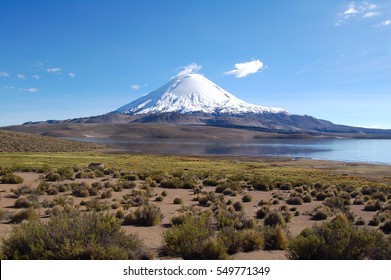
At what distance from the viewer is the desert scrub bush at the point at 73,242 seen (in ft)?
20.8

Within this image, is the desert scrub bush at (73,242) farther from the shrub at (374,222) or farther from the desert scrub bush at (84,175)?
the desert scrub bush at (84,175)

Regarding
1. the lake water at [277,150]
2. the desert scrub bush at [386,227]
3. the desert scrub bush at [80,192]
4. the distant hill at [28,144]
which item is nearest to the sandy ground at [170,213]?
the desert scrub bush at [80,192]

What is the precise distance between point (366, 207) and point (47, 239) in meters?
14.3

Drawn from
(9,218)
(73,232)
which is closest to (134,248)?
(73,232)

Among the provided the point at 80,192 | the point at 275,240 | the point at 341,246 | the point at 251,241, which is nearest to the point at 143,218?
the point at 251,241

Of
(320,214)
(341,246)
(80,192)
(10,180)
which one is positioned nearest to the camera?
(341,246)

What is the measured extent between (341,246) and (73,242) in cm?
487

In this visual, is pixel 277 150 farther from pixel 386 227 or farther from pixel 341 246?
pixel 341 246

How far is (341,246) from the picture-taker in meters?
7.08

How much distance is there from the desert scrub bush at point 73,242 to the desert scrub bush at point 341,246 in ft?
9.54

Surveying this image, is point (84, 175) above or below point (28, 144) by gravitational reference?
below

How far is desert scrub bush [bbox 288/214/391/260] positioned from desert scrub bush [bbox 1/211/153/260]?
9.54 feet

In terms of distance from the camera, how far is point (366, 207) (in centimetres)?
1673

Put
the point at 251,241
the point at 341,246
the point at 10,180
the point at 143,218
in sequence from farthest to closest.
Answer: the point at 10,180, the point at 143,218, the point at 251,241, the point at 341,246
